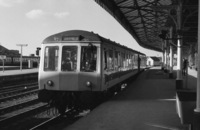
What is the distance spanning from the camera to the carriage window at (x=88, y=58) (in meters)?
9.94

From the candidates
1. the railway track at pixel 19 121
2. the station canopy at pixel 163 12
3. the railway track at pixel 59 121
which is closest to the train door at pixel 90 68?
the railway track at pixel 59 121

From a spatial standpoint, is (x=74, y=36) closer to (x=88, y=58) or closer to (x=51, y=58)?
(x=88, y=58)

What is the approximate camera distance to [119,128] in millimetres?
6812

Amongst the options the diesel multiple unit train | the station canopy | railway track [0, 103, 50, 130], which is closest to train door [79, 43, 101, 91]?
the diesel multiple unit train

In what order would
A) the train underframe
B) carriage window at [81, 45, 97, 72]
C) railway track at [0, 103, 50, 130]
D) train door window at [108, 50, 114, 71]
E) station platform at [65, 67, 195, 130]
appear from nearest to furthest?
station platform at [65, 67, 195, 130], railway track at [0, 103, 50, 130], the train underframe, carriage window at [81, 45, 97, 72], train door window at [108, 50, 114, 71]

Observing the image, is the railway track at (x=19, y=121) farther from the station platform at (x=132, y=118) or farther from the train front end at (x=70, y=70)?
the station platform at (x=132, y=118)

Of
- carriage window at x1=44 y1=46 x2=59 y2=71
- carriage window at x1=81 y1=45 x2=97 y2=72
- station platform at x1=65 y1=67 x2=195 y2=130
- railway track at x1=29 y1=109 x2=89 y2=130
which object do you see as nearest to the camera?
station platform at x1=65 y1=67 x2=195 y2=130

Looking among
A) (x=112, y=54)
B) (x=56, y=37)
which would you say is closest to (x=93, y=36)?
(x=56, y=37)

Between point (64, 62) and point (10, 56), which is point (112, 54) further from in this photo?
point (10, 56)

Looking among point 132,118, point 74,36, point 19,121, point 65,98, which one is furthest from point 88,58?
point 19,121

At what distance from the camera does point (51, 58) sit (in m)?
10.2

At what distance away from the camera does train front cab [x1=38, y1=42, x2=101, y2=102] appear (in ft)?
32.3

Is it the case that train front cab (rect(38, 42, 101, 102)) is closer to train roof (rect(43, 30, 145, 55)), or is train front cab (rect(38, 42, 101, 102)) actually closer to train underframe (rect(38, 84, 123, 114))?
train underframe (rect(38, 84, 123, 114))

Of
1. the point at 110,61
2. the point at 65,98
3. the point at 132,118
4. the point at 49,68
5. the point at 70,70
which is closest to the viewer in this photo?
the point at 132,118
